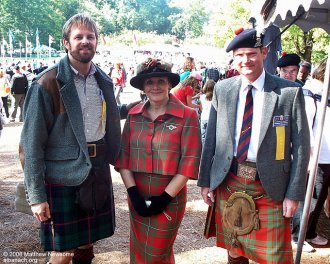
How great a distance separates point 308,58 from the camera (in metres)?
12.8

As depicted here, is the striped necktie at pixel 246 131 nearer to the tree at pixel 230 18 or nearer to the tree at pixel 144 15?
the tree at pixel 230 18

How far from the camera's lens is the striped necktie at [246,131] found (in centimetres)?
250

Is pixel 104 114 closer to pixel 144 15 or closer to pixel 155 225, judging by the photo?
pixel 155 225

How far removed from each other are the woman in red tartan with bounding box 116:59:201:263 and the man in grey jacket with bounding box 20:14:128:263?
0.61ft

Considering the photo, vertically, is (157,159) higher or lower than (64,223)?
higher

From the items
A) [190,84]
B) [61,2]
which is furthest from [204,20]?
[190,84]

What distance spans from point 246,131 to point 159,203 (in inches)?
30.9

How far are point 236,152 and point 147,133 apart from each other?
64 centimetres

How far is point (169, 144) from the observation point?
2.60 meters

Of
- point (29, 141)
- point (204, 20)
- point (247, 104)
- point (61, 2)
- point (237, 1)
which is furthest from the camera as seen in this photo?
point (204, 20)

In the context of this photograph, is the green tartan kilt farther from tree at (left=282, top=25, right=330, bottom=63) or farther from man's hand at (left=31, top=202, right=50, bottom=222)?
tree at (left=282, top=25, right=330, bottom=63)

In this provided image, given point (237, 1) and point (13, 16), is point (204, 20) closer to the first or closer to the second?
point (13, 16)

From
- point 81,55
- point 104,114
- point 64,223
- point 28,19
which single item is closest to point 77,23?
point 81,55

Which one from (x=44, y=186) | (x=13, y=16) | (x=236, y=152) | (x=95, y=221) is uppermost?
(x=13, y=16)
